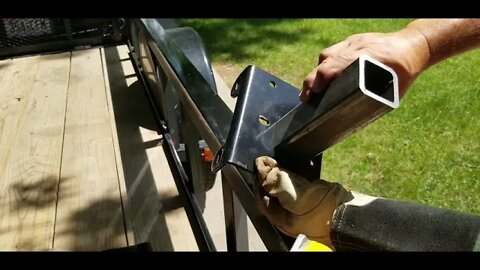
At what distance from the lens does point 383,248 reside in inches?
24.8

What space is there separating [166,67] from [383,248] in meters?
1.06

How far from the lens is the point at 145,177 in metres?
1.96

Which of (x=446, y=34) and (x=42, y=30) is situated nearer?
(x=446, y=34)

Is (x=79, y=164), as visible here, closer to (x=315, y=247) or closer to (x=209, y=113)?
(x=209, y=113)

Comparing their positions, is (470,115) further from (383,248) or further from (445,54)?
(383,248)

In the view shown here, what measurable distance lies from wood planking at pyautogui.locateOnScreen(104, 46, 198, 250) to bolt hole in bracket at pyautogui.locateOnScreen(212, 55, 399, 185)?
82 centimetres

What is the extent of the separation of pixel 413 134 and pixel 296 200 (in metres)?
0.87

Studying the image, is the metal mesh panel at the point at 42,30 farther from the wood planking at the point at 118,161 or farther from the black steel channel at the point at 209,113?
the black steel channel at the point at 209,113

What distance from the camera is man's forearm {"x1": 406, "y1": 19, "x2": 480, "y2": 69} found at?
0.82 meters

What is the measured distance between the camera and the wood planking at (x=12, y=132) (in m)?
1.66

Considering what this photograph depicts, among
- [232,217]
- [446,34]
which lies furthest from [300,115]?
[232,217]
